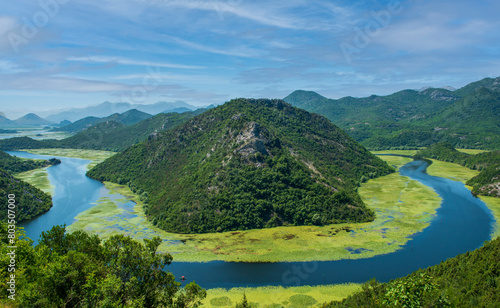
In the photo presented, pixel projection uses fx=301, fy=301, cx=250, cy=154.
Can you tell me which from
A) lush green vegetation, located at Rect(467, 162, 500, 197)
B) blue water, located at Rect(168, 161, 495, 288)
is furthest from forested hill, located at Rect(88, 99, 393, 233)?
lush green vegetation, located at Rect(467, 162, 500, 197)

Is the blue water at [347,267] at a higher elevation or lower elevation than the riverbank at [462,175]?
lower

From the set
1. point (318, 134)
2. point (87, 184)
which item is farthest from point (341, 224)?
point (87, 184)

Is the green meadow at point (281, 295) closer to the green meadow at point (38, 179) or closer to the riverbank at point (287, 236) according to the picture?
the riverbank at point (287, 236)

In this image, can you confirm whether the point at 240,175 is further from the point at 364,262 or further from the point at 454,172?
the point at 454,172

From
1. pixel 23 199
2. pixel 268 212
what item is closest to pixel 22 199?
pixel 23 199

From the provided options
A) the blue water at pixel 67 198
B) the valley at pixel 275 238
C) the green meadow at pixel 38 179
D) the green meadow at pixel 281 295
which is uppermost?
the green meadow at pixel 38 179

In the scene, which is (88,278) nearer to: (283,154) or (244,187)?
(244,187)

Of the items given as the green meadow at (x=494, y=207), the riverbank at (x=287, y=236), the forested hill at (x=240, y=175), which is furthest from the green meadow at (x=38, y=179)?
the green meadow at (x=494, y=207)

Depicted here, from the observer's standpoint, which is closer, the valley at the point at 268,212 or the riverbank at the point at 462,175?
the valley at the point at 268,212
